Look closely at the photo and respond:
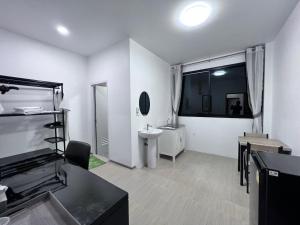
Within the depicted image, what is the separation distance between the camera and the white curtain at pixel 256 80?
3057 mm

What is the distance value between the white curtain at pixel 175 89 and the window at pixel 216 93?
0.24m

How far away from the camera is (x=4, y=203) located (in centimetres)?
79

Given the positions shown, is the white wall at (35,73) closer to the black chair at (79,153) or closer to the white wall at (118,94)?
the white wall at (118,94)

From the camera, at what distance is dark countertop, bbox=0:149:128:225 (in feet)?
2.38

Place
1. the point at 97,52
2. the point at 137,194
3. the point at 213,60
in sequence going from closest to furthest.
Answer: the point at 137,194 < the point at 97,52 < the point at 213,60

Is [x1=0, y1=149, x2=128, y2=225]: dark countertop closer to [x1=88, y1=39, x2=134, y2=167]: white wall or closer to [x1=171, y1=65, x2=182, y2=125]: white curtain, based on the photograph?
[x1=88, y1=39, x2=134, y2=167]: white wall

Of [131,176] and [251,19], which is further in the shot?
[131,176]

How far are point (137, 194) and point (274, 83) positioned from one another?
11.6 feet

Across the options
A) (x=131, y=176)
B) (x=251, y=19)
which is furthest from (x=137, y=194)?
(x=251, y=19)

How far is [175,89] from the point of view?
429 cm

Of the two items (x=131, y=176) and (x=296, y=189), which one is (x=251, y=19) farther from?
(x=131, y=176)

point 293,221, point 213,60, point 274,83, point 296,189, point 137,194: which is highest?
point 213,60

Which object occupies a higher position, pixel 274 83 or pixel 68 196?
pixel 274 83

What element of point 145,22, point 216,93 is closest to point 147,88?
point 145,22
